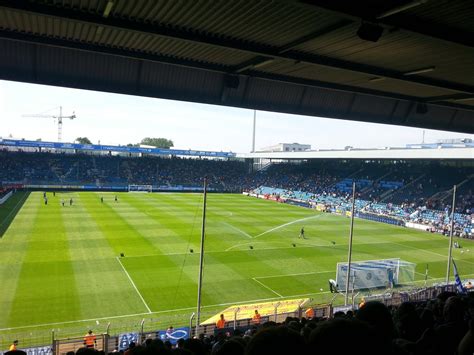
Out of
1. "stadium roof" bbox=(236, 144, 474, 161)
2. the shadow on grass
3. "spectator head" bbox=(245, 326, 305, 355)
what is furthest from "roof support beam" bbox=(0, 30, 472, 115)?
"stadium roof" bbox=(236, 144, 474, 161)

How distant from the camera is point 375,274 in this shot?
22891 millimetres

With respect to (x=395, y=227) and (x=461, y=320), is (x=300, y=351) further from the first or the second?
(x=395, y=227)

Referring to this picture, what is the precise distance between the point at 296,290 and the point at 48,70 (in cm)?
1761

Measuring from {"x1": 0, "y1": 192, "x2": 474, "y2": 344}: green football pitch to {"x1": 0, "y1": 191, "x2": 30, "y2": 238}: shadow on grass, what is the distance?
793 mm

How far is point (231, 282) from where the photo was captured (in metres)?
22.7

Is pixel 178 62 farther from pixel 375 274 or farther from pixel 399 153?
pixel 399 153

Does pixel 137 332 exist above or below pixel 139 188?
below

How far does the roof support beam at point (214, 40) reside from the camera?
5996mm

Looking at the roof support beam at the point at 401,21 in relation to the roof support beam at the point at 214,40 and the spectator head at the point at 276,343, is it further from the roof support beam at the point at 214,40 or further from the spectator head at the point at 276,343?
the spectator head at the point at 276,343

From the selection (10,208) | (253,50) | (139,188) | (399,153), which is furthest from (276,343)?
(139,188)

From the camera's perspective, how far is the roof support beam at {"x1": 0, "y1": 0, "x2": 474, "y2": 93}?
5996 mm

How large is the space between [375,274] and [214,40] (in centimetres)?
1937

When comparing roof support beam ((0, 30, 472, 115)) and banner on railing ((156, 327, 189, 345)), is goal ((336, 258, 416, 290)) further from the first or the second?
roof support beam ((0, 30, 472, 115))

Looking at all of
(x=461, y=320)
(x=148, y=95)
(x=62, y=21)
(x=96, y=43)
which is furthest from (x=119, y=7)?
(x=461, y=320)
